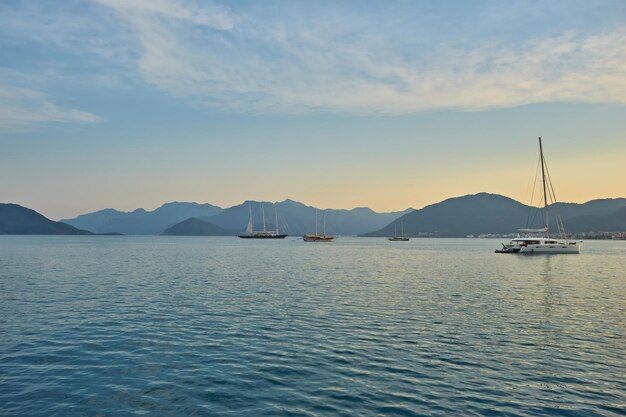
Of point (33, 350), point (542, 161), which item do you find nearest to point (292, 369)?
point (33, 350)

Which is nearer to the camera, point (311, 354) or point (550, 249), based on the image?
point (311, 354)

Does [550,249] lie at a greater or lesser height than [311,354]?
greater

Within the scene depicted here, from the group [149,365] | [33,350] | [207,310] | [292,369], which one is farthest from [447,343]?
[33,350]

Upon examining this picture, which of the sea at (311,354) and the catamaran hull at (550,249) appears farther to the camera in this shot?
the catamaran hull at (550,249)

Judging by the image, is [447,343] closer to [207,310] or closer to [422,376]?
[422,376]

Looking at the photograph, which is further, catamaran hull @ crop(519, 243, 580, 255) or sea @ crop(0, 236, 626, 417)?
catamaran hull @ crop(519, 243, 580, 255)

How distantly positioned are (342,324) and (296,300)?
1270 centimetres

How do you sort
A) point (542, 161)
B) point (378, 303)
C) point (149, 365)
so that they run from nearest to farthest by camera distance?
point (149, 365), point (378, 303), point (542, 161)

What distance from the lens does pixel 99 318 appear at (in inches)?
1379

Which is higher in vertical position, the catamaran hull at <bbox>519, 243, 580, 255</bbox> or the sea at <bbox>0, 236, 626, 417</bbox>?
the catamaran hull at <bbox>519, 243, 580, 255</bbox>

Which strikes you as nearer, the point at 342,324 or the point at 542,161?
the point at 342,324

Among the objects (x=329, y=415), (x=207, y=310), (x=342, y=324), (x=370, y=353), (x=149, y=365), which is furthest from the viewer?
(x=207, y=310)

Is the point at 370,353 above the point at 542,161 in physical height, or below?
below

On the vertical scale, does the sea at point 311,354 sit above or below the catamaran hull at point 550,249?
below
